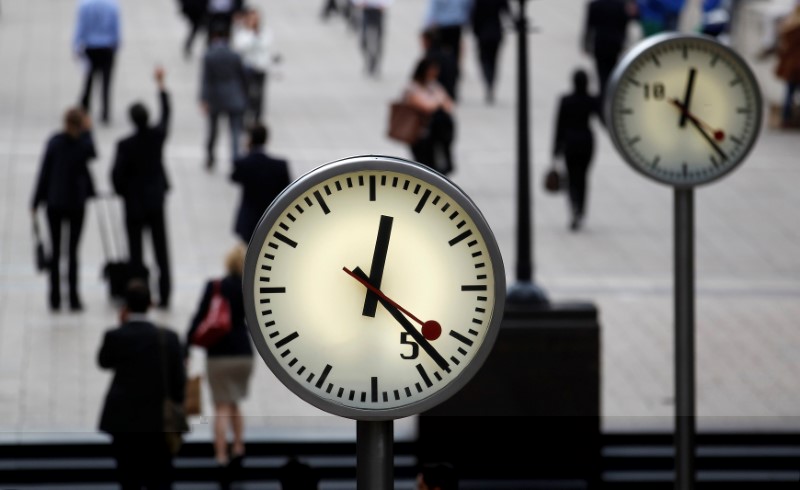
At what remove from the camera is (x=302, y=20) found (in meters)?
31.3

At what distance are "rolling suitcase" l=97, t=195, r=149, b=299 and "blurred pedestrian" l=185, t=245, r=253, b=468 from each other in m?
0.59

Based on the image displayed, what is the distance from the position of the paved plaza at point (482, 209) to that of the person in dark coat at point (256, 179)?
1052mm

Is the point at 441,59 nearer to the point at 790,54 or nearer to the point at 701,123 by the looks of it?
the point at 790,54

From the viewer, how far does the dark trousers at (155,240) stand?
1404 centimetres

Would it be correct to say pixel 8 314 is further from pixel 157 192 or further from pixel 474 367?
pixel 474 367

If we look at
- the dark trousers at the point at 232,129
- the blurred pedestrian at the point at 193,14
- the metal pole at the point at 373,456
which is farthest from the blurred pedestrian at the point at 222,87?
the metal pole at the point at 373,456

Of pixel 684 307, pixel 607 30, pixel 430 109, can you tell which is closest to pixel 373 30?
pixel 607 30

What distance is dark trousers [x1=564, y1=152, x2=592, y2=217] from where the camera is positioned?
17.1m

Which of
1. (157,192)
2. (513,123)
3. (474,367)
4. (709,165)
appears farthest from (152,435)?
(513,123)

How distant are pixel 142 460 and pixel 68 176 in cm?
436

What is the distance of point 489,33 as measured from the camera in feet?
77.5

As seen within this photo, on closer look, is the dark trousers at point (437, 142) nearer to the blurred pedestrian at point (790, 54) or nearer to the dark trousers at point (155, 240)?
the dark trousers at point (155, 240)

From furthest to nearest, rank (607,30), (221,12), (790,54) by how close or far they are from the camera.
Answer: (221,12) < (607,30) < (790,54)

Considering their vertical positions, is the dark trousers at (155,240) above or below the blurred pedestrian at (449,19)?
below
